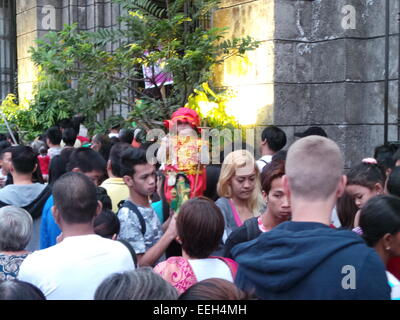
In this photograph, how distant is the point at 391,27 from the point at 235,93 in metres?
2.25

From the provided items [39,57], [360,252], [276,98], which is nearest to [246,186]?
[360,252]

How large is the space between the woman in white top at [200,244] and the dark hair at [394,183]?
4.99ft

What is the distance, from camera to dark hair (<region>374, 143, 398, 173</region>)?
18.9ft

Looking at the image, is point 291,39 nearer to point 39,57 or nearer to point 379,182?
point 39,57

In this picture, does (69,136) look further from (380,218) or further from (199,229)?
(380,218)

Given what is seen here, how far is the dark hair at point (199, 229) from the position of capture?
338 centimetres

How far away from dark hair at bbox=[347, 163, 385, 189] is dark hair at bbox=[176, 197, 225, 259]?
4.91ft

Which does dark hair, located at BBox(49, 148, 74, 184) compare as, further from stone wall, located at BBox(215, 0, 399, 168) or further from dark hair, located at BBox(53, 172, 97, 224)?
dark hair, located at BBox(53, 172, 97, 224)

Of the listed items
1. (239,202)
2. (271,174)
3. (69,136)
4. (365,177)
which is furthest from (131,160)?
(69,136)

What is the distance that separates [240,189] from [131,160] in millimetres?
926

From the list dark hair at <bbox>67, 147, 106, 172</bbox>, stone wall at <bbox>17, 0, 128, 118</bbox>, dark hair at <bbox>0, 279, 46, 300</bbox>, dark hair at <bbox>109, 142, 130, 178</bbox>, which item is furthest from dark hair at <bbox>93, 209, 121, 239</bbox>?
stone wall at <bbox>17, 0, 128, 118</bbox>

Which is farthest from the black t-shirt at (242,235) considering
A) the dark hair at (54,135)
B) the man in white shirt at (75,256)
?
the dark hair at (54,135)

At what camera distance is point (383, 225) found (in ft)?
10.2

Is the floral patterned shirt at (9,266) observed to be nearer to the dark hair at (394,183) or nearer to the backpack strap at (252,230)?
the backpack strap at (252,230)
